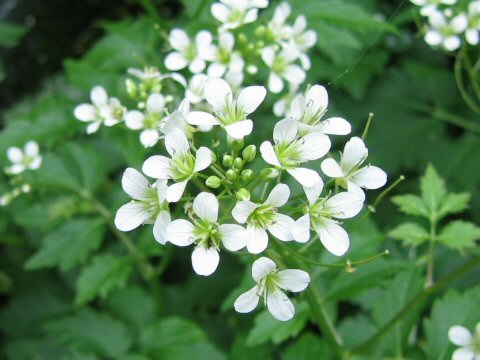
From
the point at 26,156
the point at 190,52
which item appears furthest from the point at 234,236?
the point at 26,156

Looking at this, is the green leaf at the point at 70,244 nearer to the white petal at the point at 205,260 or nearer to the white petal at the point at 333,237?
the white petal at the point at 205,260

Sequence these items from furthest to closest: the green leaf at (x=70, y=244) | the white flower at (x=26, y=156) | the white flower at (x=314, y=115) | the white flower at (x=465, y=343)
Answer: the green leaf at (x=70, y=244), the white flower at (x=26, y=156), the white flower at (x=465, y=343), the white flower at (x=314, y=115)

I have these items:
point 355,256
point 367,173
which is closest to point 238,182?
point 367,173

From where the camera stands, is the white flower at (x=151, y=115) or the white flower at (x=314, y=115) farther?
the white flower at (x=151, y=115)

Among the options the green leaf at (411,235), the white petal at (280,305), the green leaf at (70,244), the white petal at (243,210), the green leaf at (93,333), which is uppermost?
the white petal at (243,210)

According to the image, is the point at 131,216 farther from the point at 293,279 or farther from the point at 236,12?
the point at 236,12

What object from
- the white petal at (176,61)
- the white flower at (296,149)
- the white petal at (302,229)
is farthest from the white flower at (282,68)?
the white petal at (302,229)

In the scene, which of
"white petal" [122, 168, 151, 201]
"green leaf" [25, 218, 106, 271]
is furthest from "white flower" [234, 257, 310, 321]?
"green leaf" [25, 218, 106, 271]
